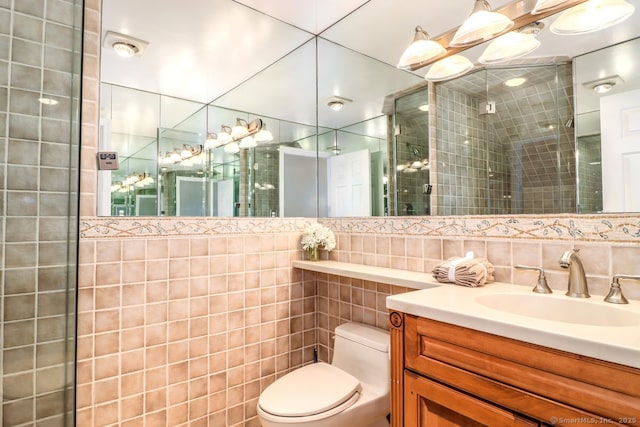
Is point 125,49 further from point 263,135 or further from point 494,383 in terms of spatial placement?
point 494,383

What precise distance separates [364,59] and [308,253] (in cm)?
130

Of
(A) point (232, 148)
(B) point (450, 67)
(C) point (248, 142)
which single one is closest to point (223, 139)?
(A) point (232, 148)

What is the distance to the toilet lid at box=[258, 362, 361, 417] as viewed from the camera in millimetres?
1395

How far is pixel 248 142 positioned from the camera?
2.07 m

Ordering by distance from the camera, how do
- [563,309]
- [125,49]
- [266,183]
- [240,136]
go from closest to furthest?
[563,309]
[125,49]
[240,136]
[266,183]

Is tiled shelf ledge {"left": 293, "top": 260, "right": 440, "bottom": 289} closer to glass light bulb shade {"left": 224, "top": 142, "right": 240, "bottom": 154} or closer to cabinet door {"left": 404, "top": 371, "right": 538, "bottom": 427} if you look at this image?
cabinet door {"left": 404, "top": 371, "right": 538, "bottom": 427}

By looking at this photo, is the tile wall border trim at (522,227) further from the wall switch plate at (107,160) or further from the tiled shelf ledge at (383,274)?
the wall switch plate at (107,160)

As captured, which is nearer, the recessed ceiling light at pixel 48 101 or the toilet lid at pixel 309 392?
the recessed ceiling light at pixel 48 101

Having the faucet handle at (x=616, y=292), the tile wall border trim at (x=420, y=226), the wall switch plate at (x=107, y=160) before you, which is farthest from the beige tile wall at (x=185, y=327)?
the faucet handle at (x=616, y=292)

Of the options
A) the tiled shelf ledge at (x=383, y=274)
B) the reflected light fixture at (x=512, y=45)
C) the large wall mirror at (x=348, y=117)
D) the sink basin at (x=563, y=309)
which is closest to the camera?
the sink basin at (x=563, y=309)

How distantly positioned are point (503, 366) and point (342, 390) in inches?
33.4

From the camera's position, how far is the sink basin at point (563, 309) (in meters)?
0.99

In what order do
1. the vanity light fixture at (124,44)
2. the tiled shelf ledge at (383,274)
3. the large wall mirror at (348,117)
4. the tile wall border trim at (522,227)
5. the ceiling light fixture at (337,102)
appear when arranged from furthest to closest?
the ceiling light fixture at (337,102) < the vanity light fixture at (124,44) < the tiled shelf ledge at (383,274) < the large wall mirror at (348,117) < the tile wall border trim at (522,227)

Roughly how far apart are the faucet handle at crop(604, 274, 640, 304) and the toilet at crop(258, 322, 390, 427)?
919mm
